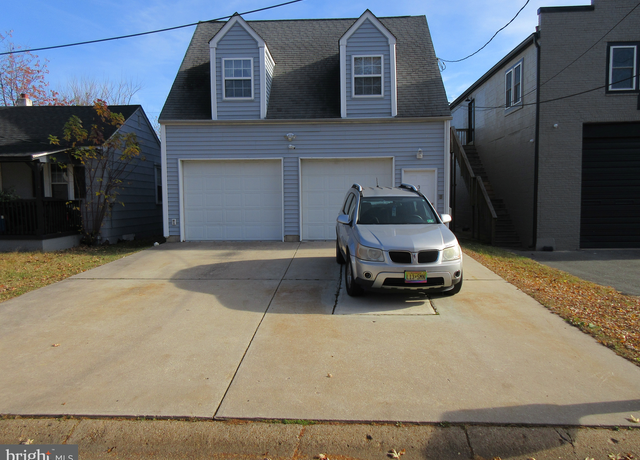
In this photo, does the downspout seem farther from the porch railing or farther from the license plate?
the porch railing

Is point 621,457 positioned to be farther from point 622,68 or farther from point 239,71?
point 622,68

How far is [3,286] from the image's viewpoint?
7.55 meters

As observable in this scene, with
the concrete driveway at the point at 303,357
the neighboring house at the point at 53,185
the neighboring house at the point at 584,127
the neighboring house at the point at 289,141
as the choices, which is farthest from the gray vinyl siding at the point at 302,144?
the concrete driveway at the point at 303,357

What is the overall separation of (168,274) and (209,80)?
24.3 feet

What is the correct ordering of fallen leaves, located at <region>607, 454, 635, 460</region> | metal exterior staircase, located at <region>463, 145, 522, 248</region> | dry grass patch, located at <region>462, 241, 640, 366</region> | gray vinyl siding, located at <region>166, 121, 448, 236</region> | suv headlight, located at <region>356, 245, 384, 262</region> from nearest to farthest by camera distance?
fallen leaves, located at <region>607, 454, 635, 460</region> < dry grass patch, located at <region>462, 241, 640, 366</region> < suv headlight, located at <region>356, 245, 384, 262</region> < gray vinyl siding, located at <region>166, 121, 448, 236</region> < metal exterior staircase, located at <region>463, 145, 522, 248</region>

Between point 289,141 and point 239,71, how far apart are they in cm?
253

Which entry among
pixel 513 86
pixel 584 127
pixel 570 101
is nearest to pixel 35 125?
pixel 513 86

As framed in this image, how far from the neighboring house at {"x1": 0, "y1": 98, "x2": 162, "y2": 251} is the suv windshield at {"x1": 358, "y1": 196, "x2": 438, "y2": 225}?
9.30 m

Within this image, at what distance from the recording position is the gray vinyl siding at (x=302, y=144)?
40.8 feet

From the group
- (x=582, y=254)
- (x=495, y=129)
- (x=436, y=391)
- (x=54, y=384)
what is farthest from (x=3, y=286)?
(x=495, y=129)

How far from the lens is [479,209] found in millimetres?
15594

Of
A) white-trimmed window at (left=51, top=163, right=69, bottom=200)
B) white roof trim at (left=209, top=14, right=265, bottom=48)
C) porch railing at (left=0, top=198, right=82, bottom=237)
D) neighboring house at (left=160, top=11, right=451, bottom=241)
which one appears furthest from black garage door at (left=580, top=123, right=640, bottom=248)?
white-trimmed window at (left=51, top=163, right=69, bottom=200)

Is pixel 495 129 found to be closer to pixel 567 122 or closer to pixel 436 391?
pixel 567 122

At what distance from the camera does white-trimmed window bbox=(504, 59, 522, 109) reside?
15.0 metres
